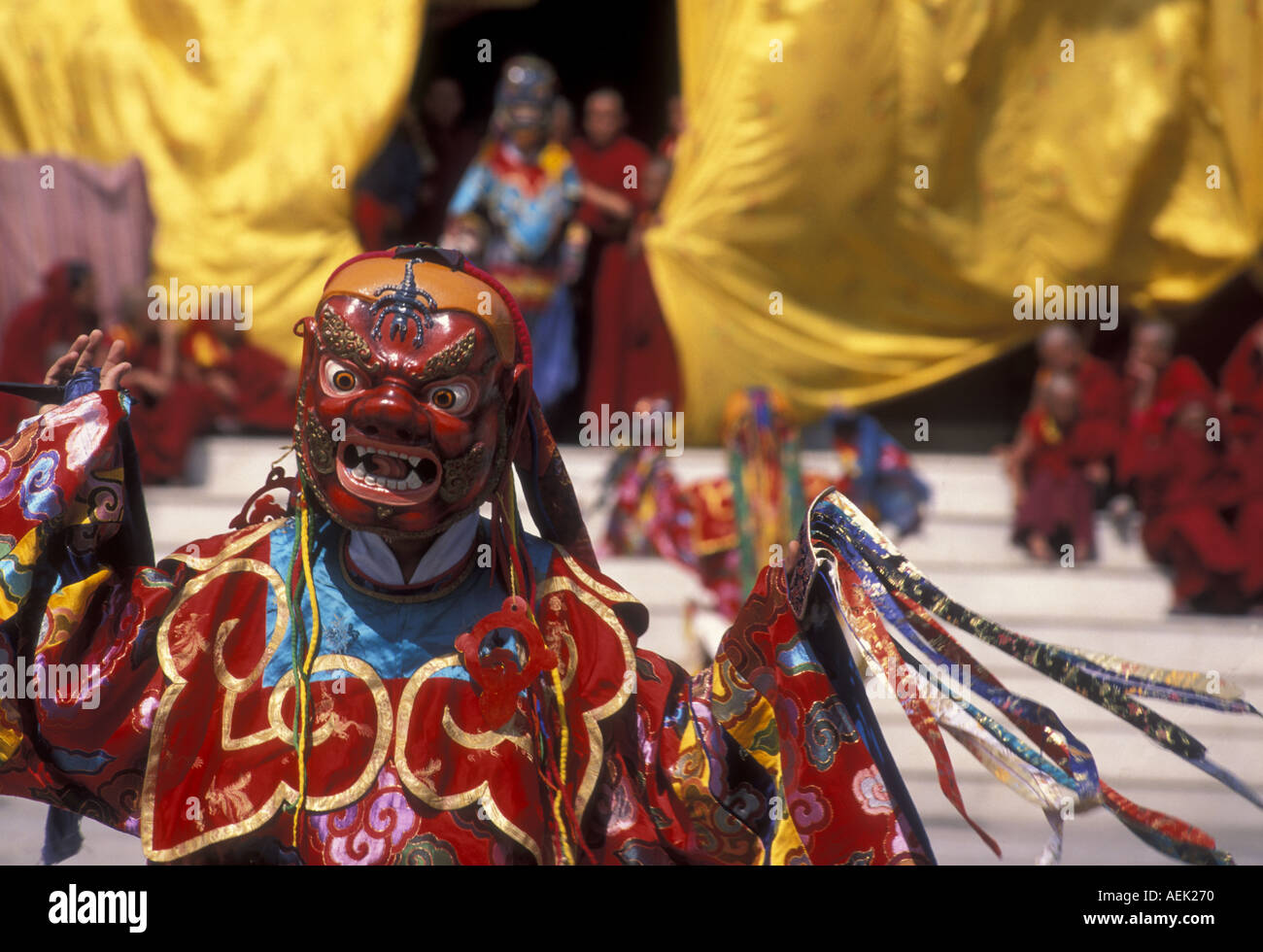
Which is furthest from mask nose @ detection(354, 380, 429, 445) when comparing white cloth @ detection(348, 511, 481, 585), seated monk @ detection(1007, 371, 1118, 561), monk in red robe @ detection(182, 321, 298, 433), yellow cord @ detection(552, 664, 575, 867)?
seated monk @ detection(1007, 371, 1118, 561)

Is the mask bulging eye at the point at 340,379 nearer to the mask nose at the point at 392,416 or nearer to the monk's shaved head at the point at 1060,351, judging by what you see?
the mask nose at the point at 392,416

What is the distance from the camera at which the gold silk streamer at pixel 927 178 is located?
7.51 meters

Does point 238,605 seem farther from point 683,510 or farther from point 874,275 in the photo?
point 874,275

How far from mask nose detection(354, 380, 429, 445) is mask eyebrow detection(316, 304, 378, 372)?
5 centimetres

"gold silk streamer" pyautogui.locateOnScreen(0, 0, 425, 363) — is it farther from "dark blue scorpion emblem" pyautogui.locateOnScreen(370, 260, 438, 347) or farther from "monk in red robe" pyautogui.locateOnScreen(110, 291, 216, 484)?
"dark blue scorpion emblem" pyautogui.locateOnScreen(370, 260, 438, 347)

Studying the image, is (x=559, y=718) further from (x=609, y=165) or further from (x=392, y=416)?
(x=609, y=165)

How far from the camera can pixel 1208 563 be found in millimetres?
6574

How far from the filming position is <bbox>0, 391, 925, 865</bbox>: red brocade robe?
230 centimetres

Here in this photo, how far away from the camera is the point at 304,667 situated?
2355 mm

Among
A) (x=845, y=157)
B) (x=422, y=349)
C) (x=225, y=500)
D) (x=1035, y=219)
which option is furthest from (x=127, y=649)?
(x=1035, y=219)

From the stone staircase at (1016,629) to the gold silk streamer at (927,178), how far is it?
807 millimetres

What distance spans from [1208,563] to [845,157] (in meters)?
2.64

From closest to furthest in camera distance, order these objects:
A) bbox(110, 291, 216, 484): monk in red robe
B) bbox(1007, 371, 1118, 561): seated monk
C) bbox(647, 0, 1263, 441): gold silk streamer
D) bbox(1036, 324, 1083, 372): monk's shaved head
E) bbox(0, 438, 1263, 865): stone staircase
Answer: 1. bbox(0, 438, 1263, 865): stone staircase
2. bbox(110, 291, 216, 484): monk in red robe
3. bbox(1007, 371, 1118, 561): seated monk
4. bbox(1036, 324, 1083, 372): monk's shaved head
5. bbox(647, 0, 1263, 441): gold silk streamer

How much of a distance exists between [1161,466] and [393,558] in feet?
17.1
